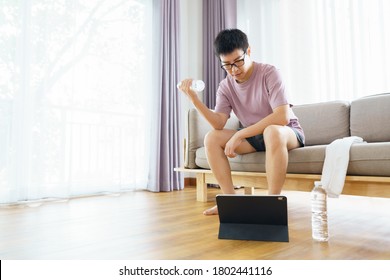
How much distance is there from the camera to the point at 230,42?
1.37 metres

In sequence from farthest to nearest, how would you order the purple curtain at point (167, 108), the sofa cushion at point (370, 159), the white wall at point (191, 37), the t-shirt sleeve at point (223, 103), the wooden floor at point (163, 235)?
1. the white wall at point (191, 37)
2. the purple curtain at point (167, 108)
3. the t-shirt sleeve at point (223, 103)
4. the sofa cushion at point (370, 159)
5. the wooden floor at point (163, 235)

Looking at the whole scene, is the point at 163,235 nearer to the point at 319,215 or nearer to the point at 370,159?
the point at 319,215

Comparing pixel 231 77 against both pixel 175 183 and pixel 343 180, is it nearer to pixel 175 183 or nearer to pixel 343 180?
pixel 343 180

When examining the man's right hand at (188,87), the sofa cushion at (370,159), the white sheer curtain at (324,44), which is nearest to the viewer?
the sofa cushion at (370,159)

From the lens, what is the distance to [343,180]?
127 cm

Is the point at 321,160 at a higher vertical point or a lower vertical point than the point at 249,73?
lower

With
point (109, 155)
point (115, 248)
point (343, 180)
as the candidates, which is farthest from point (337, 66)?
point (115, 248)

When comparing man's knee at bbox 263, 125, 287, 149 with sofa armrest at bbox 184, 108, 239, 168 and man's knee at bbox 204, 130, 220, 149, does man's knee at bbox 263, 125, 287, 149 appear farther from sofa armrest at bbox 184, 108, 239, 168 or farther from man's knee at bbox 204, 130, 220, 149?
sofa armrest at bbox 184, 108, 239, 168

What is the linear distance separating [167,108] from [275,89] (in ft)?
5.32

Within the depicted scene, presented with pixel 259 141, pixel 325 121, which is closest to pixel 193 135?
pixel 259 141

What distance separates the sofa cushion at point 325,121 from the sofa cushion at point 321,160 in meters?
0.52

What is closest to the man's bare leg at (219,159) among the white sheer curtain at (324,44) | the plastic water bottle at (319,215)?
the plastic water bottle at (319,215)

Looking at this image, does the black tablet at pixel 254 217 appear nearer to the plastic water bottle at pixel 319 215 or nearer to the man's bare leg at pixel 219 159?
the plastic water bottle at pixel 319 215

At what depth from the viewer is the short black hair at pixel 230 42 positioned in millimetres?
1374
